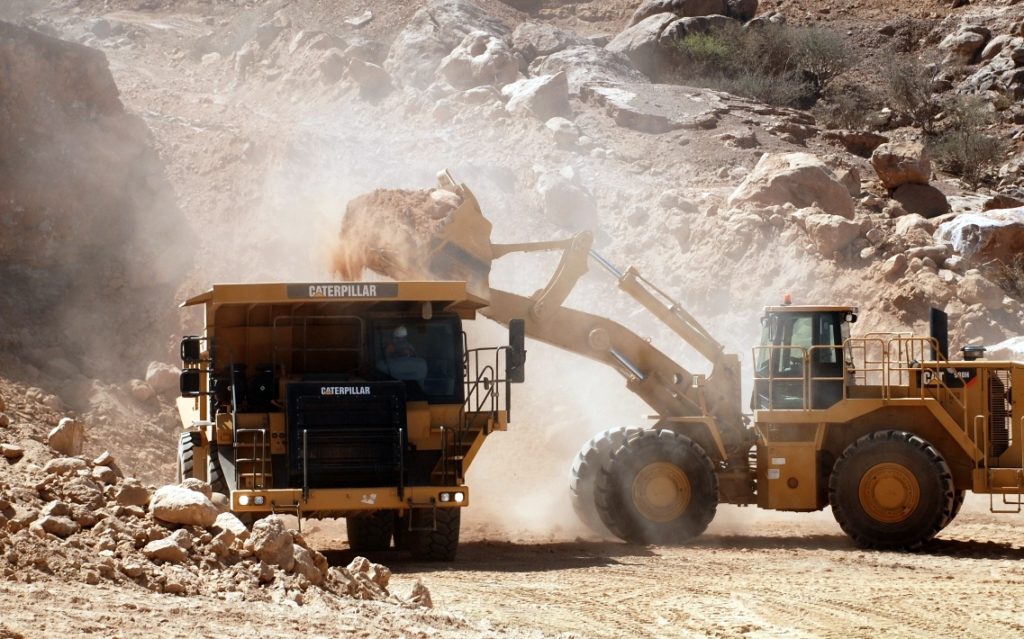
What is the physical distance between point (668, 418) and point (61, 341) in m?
13.3

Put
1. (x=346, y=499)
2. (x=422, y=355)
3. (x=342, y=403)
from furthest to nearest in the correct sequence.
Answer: (x=422, y=355)
(x=342, y=403)
(x=346, y=499)

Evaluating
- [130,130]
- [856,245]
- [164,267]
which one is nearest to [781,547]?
[856,245]

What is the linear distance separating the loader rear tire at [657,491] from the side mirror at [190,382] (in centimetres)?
512

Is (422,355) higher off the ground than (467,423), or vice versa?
(422,355)

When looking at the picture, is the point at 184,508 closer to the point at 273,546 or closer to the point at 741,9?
the point at 273,546

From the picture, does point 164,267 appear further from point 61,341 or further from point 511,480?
point 511,480

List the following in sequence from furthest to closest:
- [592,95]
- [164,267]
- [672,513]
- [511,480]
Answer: [592,95], [164,267], [511,480], [672,513]

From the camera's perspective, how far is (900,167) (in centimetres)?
3412

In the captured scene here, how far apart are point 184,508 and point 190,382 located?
13.6 feet

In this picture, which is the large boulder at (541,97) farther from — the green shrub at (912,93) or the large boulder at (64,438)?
the large boulder at (64,438)

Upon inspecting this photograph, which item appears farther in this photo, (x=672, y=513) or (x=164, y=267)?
→ (x=164, y=267)

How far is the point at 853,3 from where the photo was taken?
6066cm

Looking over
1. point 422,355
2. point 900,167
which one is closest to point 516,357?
point 422,355

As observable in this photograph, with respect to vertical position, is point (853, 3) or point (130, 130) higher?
point (853, 3)
